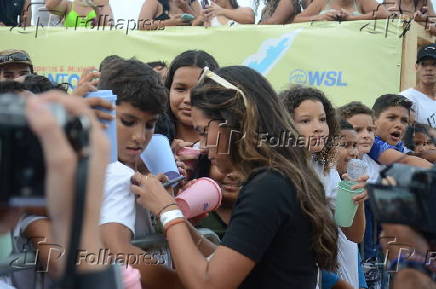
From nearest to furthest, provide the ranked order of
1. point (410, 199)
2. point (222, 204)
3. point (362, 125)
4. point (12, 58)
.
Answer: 1. point (410, 199)
2. point (222, 204)
3. point (12, 58)
4. point (362, 125)

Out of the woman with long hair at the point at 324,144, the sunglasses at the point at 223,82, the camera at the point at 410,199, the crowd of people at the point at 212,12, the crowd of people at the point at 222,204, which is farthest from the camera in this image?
the crowd of people at the point at 212,12

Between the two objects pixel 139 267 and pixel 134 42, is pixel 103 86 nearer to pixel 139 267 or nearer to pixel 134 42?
pixel 139 267

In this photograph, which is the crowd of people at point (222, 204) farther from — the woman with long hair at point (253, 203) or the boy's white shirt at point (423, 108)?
the boy's white shirt at point (423, 108)

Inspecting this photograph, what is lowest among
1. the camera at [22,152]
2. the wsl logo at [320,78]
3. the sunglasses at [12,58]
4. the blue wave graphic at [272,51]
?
the wsl logo at [320,78]

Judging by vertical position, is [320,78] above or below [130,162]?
below

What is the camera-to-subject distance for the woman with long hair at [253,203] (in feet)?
7.57

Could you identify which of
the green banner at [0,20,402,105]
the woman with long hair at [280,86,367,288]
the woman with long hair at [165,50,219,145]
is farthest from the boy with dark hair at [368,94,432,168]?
the woman with long hair at [165,50,219,145]

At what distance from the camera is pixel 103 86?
294cm

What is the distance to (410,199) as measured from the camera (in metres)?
1.55

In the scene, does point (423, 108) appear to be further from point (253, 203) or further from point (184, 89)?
point (253, 203)

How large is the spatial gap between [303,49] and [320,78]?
10.4 inches

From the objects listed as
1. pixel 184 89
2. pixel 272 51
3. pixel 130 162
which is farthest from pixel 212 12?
pixel 130 162

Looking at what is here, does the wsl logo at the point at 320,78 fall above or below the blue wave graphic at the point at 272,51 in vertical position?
below

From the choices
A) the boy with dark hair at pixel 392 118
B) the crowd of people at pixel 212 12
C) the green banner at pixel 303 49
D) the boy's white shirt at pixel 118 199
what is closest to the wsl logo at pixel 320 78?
the green banner at pixel 303 49
